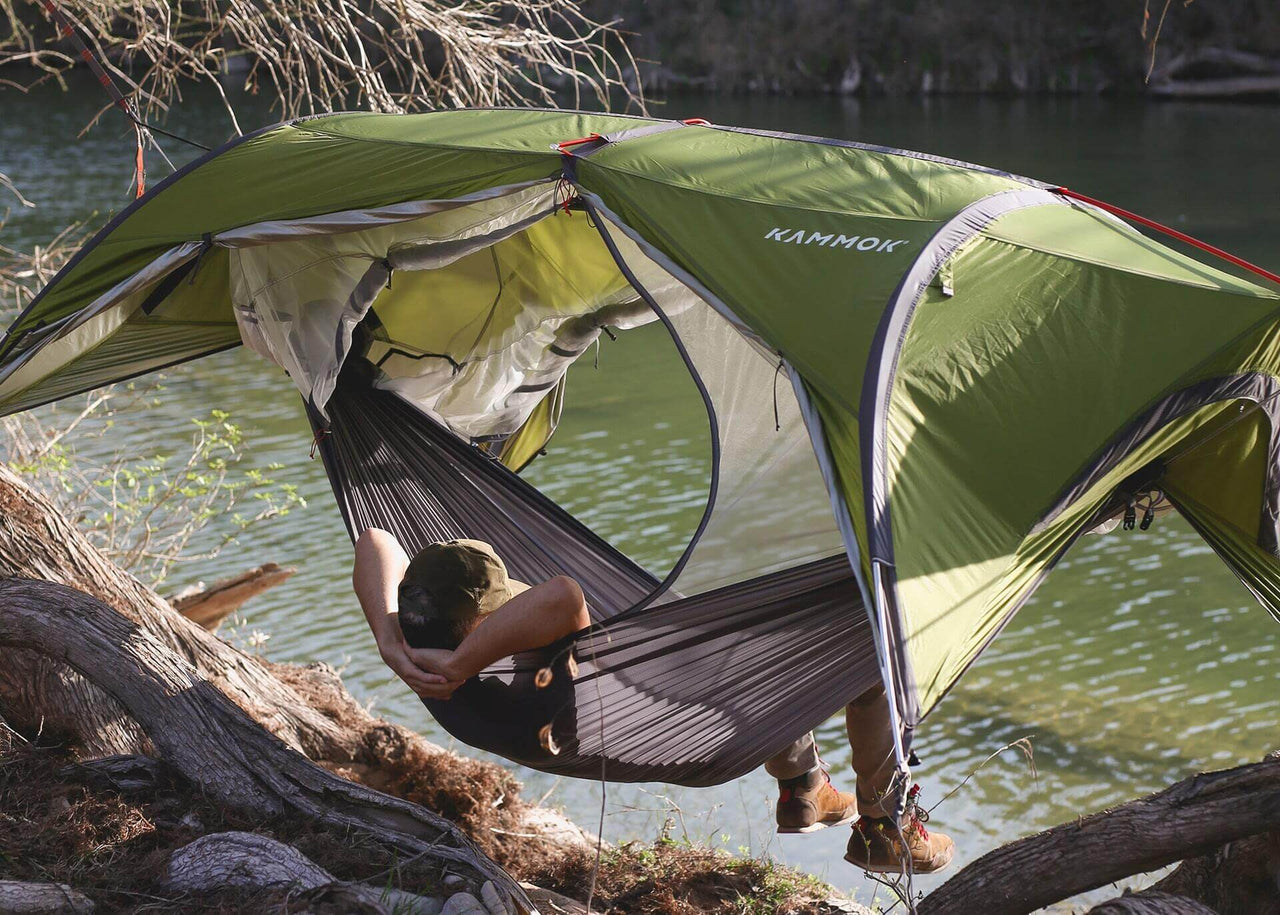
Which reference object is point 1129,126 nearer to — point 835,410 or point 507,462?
point 507,462

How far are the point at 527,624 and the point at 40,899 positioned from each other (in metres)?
0.74

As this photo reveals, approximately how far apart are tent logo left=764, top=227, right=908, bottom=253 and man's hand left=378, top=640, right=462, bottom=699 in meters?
0.83

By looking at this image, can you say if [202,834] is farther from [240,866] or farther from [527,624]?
[527,624]

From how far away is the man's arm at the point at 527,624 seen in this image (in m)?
1.91

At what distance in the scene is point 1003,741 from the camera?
3.88m

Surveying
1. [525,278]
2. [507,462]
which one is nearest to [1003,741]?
[507,462]

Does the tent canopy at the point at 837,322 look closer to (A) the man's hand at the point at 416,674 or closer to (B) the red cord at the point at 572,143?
(B) the red cord at the point at 572,143

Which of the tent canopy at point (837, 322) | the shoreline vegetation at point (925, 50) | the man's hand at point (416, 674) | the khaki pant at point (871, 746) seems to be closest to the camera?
the tent canopy at point (837, 322)

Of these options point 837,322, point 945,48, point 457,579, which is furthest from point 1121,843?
point 945,48

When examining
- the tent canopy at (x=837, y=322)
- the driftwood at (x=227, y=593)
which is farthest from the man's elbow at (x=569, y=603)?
the driftwood at (x=227, y=593)

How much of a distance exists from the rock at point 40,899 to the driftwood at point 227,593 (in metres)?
1.80

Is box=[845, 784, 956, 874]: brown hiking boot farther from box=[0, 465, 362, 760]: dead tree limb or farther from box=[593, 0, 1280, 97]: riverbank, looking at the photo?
box=[593, 0, 1280, 97]: riverbank

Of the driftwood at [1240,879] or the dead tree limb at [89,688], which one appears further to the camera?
the dead tree limb at [89,688]

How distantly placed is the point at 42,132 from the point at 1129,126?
39.8 ft
